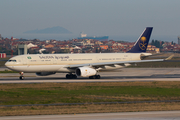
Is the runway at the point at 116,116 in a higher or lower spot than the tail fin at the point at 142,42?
lower

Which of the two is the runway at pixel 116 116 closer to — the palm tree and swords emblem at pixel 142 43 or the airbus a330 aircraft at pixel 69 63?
the airbus a330 aircraft at pixel 69 63

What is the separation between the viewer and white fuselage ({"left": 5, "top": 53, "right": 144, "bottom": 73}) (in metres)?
40.7

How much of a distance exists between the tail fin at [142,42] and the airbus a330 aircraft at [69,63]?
262 cm

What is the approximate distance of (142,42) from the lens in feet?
165

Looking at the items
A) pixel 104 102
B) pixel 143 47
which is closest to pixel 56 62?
pixel 143 47

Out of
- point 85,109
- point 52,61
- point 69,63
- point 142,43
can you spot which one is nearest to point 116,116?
point 85,109

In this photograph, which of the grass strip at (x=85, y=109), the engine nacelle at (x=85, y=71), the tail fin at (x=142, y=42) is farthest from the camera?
the tail fin at (x=142, y=42)

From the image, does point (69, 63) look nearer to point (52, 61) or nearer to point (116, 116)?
point (52, 61)

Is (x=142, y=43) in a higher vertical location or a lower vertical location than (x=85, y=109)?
higher

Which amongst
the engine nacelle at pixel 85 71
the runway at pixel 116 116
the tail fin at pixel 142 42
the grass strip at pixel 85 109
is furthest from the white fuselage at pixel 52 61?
the runway at pixel 116 116

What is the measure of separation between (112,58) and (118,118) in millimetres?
29989

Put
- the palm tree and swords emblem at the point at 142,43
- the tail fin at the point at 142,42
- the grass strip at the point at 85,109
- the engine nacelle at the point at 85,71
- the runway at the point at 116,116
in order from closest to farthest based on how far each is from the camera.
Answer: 1. the runway at the point at 116,116
2. the grass strip at the point at 85,109
3. the engine nacelle at the point at 85,71
4. the tail fin at the point at 142,42
5. the palm tree and swords emblem at the point at 142,43

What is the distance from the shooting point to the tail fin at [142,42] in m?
49.8

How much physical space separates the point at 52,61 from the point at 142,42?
17.9 m
